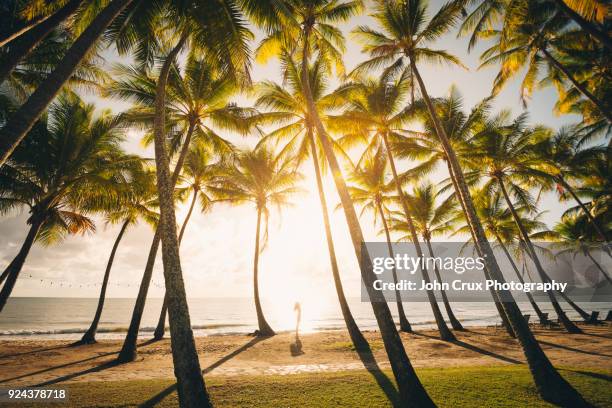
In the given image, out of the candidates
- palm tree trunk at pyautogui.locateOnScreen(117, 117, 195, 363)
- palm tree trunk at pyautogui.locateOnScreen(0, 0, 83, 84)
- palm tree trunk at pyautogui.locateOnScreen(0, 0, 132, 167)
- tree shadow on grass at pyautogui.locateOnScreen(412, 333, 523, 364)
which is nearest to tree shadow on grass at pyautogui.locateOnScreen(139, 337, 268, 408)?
palm tree trunk at pyautogui.locateOnScreen(117, 117, 195, 363)

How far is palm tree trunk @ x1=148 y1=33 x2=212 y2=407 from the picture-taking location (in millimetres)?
4316

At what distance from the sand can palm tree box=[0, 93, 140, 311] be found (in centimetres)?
329

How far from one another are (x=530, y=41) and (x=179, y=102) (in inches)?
581

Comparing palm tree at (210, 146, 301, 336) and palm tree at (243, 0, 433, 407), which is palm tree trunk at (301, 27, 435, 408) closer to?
palm tree at (243, 0, 433, 407)

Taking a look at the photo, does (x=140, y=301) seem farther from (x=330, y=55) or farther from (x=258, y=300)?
(x=330, y=55)

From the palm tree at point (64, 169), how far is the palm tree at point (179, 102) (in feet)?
3.86

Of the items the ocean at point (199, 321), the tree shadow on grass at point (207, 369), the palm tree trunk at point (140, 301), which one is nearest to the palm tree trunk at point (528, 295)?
the ocean at point (199, 321)

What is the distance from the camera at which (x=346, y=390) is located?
555 cm

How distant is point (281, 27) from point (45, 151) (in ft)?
31.2

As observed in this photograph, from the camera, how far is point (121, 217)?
52.9 feet

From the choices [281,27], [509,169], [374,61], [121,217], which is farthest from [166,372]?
[509,169]

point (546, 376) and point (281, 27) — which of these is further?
point (281, 27)

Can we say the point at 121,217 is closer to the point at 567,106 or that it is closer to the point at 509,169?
the point at 509,169

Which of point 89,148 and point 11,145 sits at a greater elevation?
point 89,148
